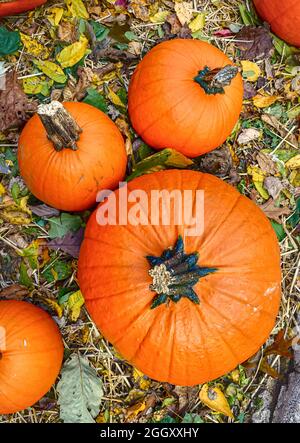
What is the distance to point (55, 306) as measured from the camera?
110 inches

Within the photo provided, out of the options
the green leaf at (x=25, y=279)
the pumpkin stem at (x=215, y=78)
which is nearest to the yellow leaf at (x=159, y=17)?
the pumpkin stem at (x=215, y=78)

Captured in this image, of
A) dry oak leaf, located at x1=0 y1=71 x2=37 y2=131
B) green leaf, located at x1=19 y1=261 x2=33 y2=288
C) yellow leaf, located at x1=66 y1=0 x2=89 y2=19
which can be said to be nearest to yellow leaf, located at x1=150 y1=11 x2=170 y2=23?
yellow leaf, located at x1=66 y1=0 x2=89 y2=19

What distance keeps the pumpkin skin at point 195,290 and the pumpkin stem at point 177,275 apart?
0.15m

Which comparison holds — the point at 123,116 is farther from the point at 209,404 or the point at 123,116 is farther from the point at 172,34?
the point at 209,404

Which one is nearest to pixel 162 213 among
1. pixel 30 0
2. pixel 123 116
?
pixel 123 116

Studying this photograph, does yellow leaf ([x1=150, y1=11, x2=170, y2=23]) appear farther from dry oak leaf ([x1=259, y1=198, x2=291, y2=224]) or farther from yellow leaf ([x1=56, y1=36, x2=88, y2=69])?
dry oak leaf ([x1=259, y1=198, x2=291, y2=224])

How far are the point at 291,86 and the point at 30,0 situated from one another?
1678mm

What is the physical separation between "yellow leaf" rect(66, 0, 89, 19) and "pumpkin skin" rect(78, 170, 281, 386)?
1266mm

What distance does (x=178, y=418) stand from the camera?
2.85 m

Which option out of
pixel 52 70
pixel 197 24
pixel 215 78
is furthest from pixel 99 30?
pixel 215 78

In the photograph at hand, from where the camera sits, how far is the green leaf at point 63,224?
2.80 metres

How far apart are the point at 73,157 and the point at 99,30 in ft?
3.41

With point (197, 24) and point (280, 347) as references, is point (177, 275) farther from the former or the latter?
point (197, 24)

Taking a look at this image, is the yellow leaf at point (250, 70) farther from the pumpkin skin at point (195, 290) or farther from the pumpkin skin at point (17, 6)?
the pumpkin skin at point (17, 6)
